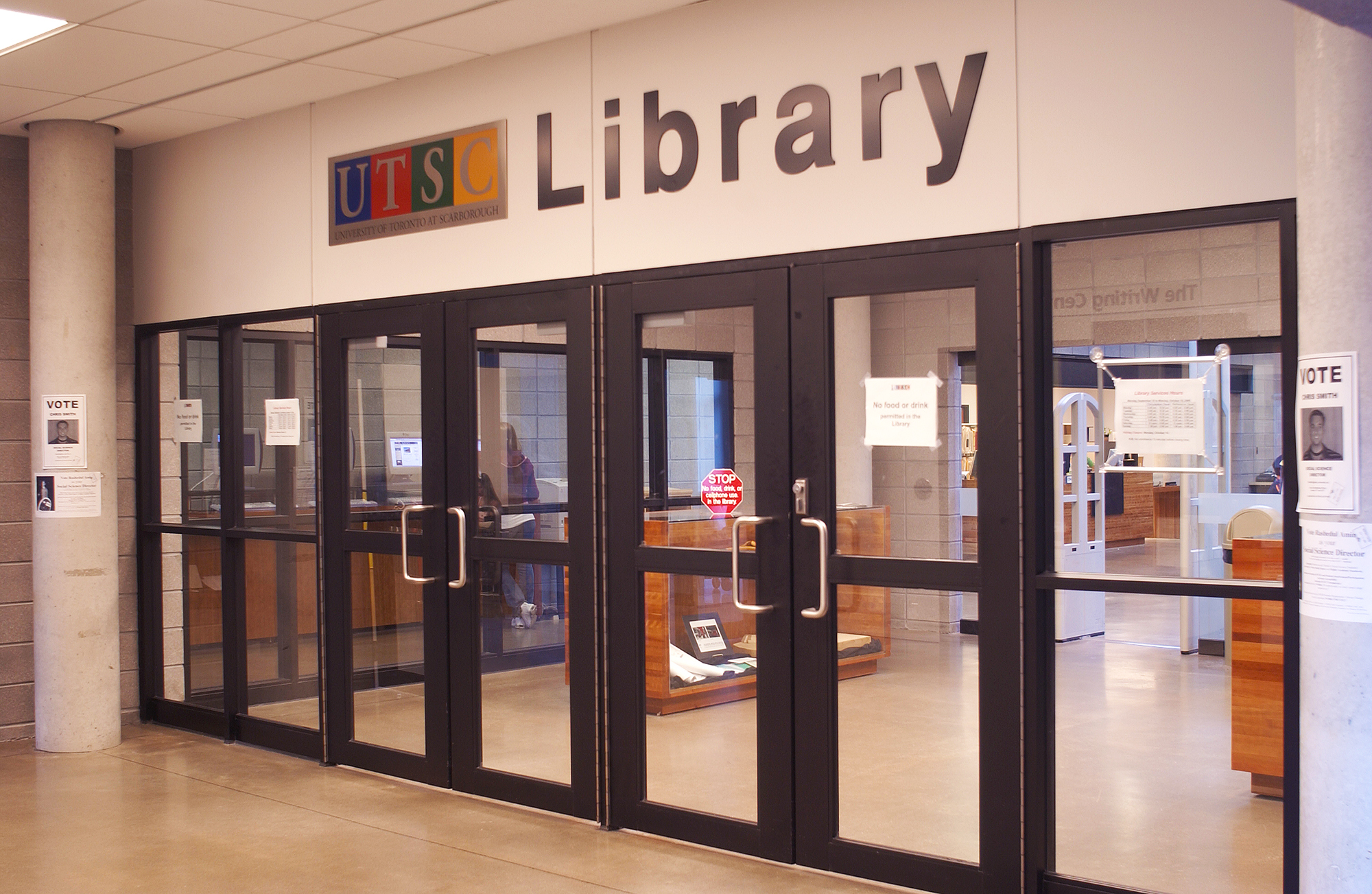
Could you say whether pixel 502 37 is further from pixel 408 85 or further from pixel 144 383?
pixel 144 383

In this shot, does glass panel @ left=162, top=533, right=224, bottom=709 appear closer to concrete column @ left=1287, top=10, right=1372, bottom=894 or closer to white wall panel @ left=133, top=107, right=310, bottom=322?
white wall panel @ left=133, top=107, right=310, bottom=322

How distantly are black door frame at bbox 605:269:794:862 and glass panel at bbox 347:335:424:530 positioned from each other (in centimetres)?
111

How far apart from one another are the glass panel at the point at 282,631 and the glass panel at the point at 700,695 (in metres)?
2.12

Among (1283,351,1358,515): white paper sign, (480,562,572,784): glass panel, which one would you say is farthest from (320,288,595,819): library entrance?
(1283,351,1358,515): white paper sign

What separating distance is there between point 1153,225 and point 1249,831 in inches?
82.6

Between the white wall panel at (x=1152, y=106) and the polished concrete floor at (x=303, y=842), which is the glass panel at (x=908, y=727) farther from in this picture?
the white wall panel at (x=1152, y=106)

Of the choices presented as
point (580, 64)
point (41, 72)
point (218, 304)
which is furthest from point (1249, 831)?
point (41, 72)

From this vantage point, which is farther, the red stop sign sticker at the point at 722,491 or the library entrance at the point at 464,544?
the library entrance at the point at 464,544

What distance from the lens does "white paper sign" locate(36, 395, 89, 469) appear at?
5953mm

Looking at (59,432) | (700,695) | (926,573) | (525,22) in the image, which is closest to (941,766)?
(926,573)

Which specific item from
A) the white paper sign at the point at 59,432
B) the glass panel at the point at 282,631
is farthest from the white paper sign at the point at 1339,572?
the white paper sign at the point at 59,432

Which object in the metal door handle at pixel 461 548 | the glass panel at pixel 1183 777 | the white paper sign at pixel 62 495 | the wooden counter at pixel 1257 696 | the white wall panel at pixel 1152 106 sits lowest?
the glass panel at pixel 1183 777

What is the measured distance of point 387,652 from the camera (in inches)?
214

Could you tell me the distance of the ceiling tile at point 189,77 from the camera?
16.1ft
